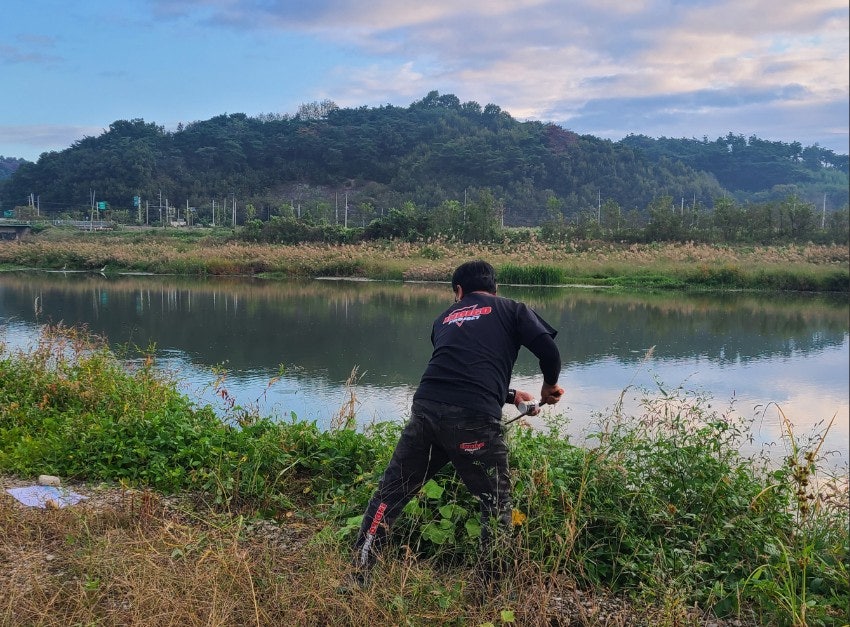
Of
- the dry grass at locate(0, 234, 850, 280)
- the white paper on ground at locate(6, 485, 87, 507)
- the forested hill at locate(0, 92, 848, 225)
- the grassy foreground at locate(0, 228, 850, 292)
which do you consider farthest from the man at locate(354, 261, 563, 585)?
the forested hill at locate(0, 92, 848, 225)

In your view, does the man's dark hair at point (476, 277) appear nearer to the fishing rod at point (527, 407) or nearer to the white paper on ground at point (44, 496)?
the fishing rod at point (527, 407)

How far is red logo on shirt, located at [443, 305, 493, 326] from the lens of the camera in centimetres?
330

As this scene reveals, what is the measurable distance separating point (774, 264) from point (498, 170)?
44.7 meters

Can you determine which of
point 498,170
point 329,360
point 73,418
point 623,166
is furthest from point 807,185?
point 73,418

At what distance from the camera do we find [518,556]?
316cm

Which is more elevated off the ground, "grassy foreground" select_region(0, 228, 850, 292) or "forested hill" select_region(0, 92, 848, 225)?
"forested hill" select_region(0, 92, 848, 225)

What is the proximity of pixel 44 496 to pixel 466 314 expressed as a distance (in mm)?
2476

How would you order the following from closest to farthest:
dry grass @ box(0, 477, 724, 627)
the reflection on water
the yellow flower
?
dry grass @ box(0, 477, 724, 627), the yellow flower, the reflection on water

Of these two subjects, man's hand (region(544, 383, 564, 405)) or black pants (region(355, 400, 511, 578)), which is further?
man's hand (region(544, 383, 564, 405))

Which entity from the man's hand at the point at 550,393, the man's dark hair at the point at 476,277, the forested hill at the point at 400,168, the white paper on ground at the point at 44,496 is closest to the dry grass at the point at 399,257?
the white paper on ground at the point at 44,496

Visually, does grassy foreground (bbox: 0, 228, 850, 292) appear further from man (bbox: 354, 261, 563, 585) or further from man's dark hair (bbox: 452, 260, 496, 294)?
man (bbox: 354, 261, 563, 585)

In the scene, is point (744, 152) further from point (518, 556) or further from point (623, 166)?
point (518, 556)

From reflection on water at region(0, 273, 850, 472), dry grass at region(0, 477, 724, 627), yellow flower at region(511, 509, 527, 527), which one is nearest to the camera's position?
dry grass at region(0, 477, 724, 627)

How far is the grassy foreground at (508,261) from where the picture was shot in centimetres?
2550
